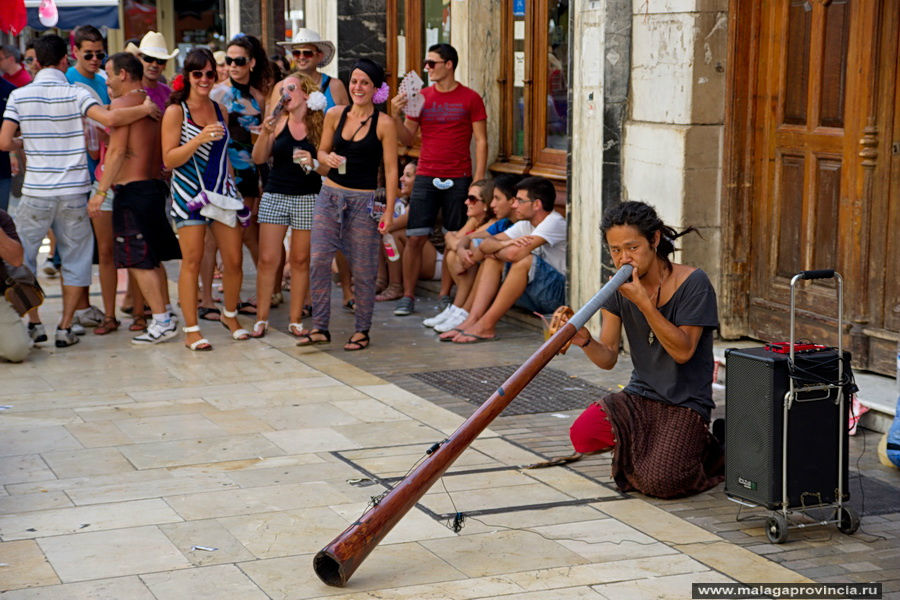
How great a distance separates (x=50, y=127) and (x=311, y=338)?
2.14 metres

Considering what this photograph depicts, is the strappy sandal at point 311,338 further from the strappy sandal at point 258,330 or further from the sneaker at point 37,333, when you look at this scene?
the sneaker at point 37,333

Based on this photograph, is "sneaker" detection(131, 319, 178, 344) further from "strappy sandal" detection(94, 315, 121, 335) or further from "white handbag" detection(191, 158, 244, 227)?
"white handbag" detection(191, 158, 244, 227)

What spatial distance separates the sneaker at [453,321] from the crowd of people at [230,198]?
1 cm

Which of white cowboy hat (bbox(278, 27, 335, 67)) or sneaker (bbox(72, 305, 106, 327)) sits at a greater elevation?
white cowboy hat (bbox(278, 27, 335, 67))

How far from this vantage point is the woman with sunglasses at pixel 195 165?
8.09 m

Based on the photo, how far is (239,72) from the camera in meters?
9.17

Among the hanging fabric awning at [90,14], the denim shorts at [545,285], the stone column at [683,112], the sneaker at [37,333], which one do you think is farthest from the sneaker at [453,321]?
the hanging fabric awning at [90,14]

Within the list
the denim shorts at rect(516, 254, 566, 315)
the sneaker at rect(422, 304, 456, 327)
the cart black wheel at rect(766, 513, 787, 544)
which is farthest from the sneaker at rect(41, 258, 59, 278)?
the cart black wheel at rect(766, 513, 787, 544)

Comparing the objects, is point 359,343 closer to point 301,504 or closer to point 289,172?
point 289,172

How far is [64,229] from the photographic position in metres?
8.55

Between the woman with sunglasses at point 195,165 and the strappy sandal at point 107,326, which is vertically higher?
the woman with sunglasses at point 195,165

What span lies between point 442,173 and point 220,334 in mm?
→ 1996

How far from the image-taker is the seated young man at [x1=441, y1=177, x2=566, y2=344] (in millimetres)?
8469

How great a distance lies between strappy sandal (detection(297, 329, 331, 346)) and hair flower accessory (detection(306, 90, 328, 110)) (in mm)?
1460
